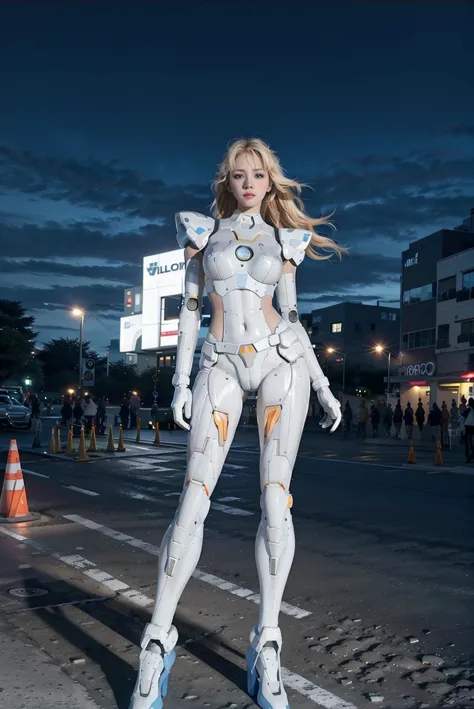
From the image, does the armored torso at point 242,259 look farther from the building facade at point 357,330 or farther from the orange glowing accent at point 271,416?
the building facade at point 357,330

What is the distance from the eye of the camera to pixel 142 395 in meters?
85.8

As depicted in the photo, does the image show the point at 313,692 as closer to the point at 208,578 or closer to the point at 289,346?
the point at 289,346

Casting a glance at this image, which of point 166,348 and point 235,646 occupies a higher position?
point 166,348

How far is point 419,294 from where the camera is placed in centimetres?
4800

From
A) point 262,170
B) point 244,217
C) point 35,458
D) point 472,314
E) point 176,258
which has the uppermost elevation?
point 176,258

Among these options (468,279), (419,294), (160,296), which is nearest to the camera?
(468,279)

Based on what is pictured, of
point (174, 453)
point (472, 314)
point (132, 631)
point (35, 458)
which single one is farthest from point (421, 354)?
point (132, 631)

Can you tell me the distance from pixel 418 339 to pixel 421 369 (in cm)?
396

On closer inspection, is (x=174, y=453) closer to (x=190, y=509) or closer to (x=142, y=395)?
(x=190, y=509)

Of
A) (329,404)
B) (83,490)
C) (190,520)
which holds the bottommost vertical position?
(83,490)

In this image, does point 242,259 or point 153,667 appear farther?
point 242,259

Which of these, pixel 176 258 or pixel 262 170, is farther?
pixel 176 258

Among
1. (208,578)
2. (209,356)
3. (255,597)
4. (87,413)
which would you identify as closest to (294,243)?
(209,356)

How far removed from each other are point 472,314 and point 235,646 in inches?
1547
